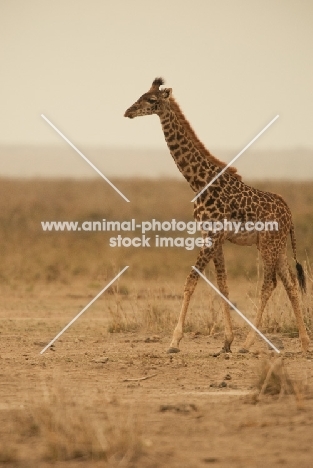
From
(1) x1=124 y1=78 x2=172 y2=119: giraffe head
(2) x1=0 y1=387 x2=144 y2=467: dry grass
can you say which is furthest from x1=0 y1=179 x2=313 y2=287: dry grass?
(2) x1=0 y1=387 x2=144 y2=467: dry grass

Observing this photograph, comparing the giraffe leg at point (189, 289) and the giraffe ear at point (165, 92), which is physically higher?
the giraffe ear at point (165, 92)

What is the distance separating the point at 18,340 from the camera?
12.3 m

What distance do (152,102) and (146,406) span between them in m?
4.50

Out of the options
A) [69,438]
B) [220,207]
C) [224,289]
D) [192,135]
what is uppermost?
[192,135]

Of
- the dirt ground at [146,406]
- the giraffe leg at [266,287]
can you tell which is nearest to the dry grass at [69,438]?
the dirt ground at [146,406]

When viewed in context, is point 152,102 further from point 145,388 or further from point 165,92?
point 145,388

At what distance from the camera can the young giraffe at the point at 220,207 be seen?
10.9 m

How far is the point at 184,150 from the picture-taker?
11.4 m

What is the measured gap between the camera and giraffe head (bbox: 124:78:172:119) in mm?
11227

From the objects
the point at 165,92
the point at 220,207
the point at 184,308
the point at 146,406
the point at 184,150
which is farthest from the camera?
the point at 184,150

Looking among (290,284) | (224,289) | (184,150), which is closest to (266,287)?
(290,284)

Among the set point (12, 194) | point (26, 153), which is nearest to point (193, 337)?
point (12, 194)

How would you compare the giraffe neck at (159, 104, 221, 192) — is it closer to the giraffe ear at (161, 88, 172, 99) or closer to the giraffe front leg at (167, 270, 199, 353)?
the giraffe ear at (161, 88, 172, 99)

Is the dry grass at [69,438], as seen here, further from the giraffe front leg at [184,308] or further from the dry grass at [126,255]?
the dry grass at [126,255]
